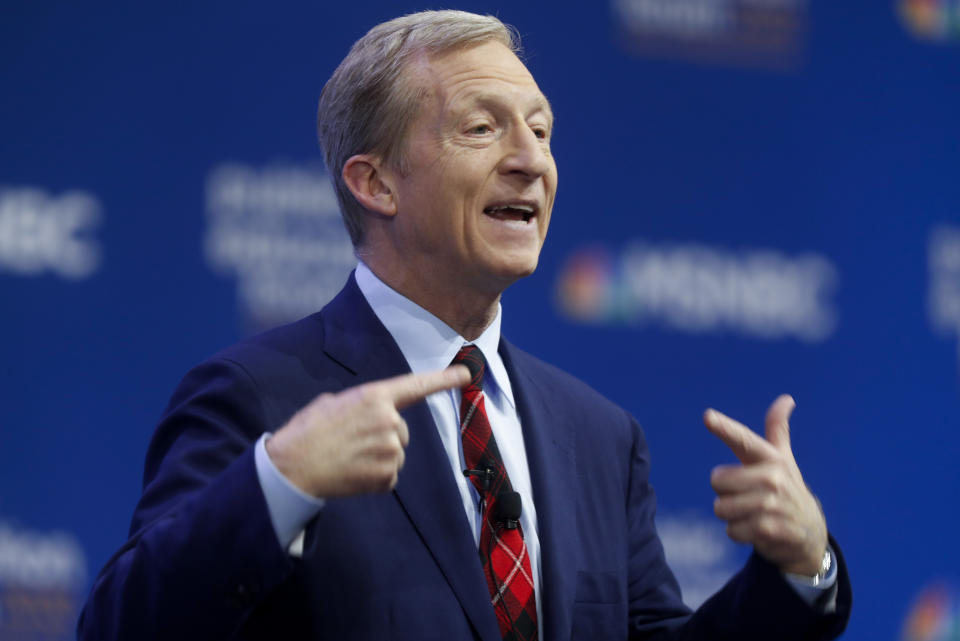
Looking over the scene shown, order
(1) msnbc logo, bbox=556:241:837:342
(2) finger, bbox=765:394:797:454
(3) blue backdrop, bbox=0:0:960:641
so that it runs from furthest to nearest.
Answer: (1) msnbc logo, bbox=556:241:837:342
(3) blue backdrop, bbox=0:0:960:641
(2) finger, bbox=765:394:797:454

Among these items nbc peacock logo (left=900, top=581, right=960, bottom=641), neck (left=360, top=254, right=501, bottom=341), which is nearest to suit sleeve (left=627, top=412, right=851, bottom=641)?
neck (left=360, top=254, right=501, bottom=341)

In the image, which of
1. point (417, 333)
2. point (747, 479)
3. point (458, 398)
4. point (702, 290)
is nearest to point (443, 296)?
point (417, 333)

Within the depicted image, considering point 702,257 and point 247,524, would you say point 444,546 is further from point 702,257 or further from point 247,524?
point 702,257

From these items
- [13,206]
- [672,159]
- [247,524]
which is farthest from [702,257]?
[247,524]

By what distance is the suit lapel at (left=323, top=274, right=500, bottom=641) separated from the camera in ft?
4.67

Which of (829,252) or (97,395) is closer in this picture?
(97,395)

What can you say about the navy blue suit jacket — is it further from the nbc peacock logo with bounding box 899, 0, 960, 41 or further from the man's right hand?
the nbc peacock logo with bounding box 899, 0, 960, 41

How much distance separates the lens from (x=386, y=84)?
1.72 meters

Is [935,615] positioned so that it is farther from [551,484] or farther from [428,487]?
[428,487]

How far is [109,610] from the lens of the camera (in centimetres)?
127

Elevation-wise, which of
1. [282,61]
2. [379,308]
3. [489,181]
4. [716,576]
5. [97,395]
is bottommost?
[716,576]

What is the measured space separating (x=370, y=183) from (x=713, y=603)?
854mm

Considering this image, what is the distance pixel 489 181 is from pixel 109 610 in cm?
83

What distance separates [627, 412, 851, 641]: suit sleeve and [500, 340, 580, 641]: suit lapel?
179 millimetres
